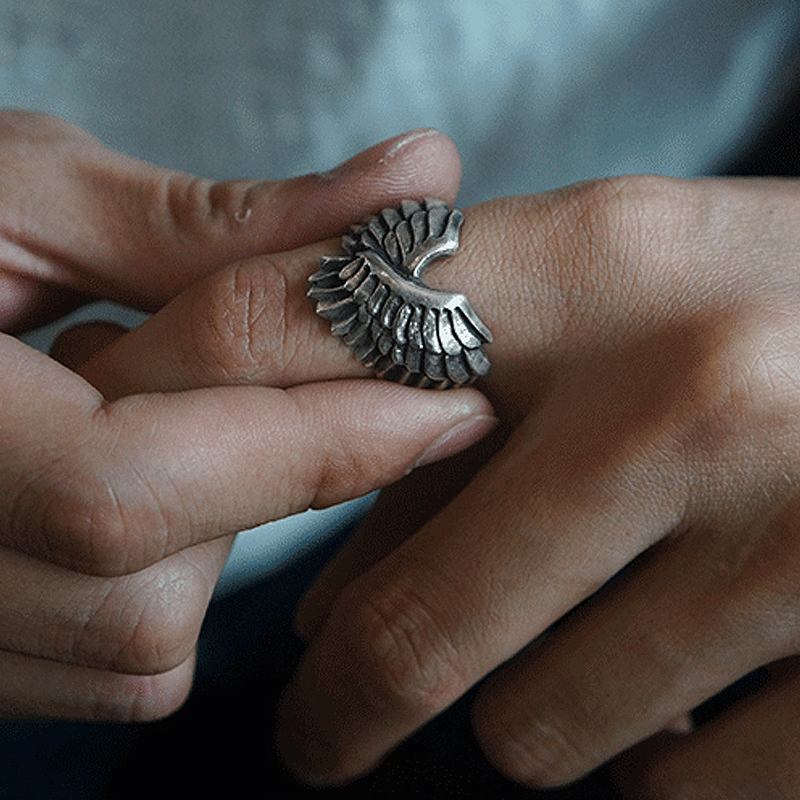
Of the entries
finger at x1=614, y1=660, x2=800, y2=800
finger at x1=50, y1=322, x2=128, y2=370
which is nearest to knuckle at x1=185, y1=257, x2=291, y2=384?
finger at x1=50, y1=322, x2=128, y2=370

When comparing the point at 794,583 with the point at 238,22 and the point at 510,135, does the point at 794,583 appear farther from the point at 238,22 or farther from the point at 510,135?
the point at 238,22

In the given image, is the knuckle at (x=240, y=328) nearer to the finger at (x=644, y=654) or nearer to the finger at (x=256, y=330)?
the finger at (x=256, y=330)

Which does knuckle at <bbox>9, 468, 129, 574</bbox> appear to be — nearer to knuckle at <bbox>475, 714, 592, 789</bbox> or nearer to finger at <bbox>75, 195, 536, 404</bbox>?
finger at <bbox>75, 195, 536, 404</bbox>

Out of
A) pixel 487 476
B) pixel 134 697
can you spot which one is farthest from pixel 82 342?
pixel 487 476

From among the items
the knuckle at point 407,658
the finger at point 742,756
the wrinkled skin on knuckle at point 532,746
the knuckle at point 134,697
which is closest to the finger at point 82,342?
the knuckle at point 134,697

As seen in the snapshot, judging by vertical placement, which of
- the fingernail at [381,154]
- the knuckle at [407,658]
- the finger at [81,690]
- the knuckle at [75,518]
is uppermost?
the fingernail at [381,154]

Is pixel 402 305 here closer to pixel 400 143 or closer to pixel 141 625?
pixel 400 143
